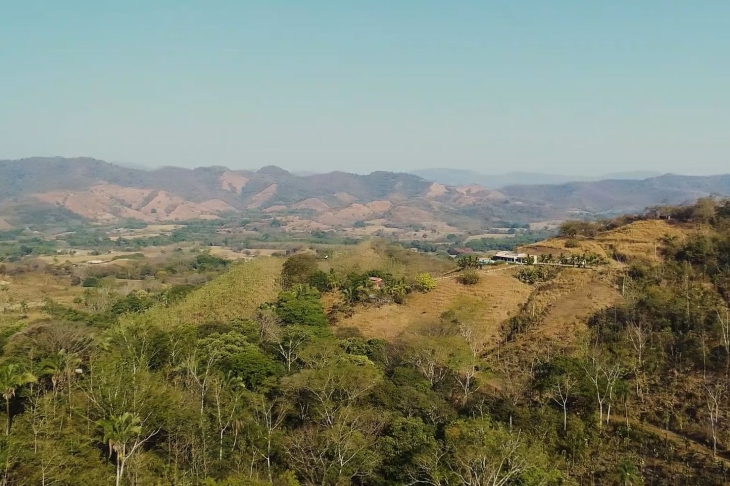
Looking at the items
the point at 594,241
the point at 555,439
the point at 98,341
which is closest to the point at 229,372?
the point at 98,341

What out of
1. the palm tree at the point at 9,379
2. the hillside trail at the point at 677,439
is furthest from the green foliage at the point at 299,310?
the hillside trail at the point at 677,439

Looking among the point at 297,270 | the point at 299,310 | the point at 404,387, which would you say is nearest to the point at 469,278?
the point at 299,310

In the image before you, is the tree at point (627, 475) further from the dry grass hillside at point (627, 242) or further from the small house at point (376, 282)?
the dry grass hillside at point (627, 242)

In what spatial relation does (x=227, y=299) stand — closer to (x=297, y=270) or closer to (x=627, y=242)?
(x=297, y=270)

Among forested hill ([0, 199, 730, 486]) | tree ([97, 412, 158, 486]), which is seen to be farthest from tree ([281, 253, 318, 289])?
tree ([97, 412, 158, 486])

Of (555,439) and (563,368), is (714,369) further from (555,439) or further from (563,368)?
(555,439)
